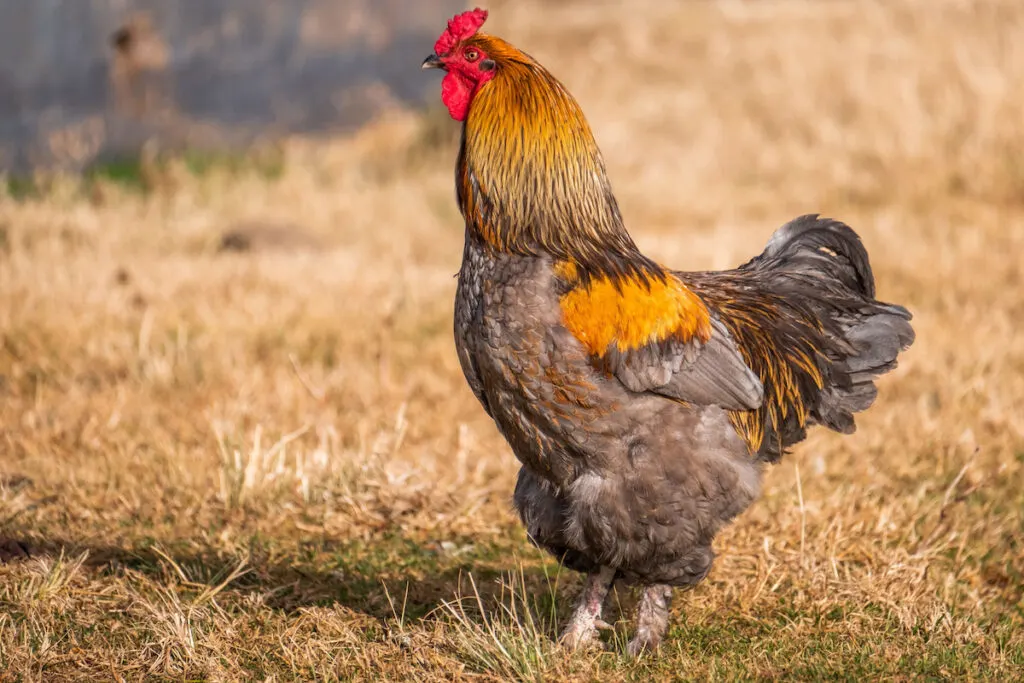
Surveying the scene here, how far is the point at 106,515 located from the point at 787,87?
11.0m

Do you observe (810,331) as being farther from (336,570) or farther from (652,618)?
(336,570)

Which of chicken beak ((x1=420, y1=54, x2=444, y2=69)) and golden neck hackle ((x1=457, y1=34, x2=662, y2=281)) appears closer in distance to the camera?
golden neck hackle ((x1=457, y1=34, x2=662, y2=281))

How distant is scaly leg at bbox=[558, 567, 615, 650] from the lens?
13.7ft

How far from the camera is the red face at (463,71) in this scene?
156 inches

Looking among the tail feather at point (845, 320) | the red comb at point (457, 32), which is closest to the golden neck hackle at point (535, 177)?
the red comb at point (457, 32)

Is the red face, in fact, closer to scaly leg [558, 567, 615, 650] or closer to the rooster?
the rooster

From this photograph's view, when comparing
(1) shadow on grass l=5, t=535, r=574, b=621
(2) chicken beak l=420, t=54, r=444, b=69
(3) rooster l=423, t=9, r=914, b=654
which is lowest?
Answer: (1) shadow on grass l=5, t=535, r=574, b=621

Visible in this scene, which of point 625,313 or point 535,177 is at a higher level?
point 535,177

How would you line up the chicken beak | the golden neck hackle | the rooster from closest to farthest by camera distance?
1. the rooster
2. the golden neck hackle
3. the chicken beak

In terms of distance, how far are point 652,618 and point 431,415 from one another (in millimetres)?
2890

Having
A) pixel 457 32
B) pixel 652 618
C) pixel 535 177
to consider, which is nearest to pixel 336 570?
pixel 652 618

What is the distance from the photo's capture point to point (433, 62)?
13.0 ft

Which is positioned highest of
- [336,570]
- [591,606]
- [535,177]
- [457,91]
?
[457,91]

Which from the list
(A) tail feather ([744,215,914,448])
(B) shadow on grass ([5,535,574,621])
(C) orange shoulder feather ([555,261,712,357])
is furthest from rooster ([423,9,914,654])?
(B) shadow on grass ([5,535,574,621])
